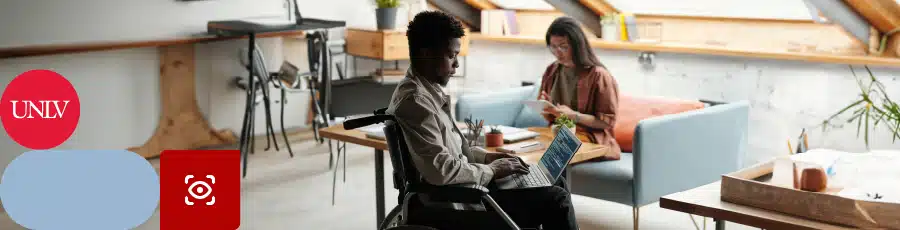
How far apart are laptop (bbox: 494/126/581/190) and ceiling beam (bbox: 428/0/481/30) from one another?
4250mm

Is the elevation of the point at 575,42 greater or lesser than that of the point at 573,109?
greater

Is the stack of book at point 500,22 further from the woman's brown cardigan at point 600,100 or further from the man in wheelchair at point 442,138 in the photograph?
the man in wheelchair at point 442,138

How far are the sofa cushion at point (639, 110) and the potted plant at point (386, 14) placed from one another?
2.15m

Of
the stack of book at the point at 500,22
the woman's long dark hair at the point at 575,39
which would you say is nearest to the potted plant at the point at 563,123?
the woman's long dark hair at the point at 575,39

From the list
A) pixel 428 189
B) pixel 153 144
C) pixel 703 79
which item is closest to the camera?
pixel 428 189

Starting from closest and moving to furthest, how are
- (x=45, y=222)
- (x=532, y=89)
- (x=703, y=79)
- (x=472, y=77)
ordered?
1. (x=45, y=222)
2. (x=532, y=89)
3. (x=703, y=79)
4. (x=472, y=77)

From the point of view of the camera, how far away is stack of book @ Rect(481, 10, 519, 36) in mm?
6734

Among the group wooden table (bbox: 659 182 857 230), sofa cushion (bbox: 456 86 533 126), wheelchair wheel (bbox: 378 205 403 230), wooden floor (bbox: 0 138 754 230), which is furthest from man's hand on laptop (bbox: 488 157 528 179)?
sofa cushion (bbox: 456 86 533 126)

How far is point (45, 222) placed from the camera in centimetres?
436

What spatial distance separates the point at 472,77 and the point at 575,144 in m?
4.48

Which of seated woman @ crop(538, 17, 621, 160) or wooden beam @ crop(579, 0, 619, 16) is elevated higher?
wooden beam @ crop(579, 0, 619, 16)

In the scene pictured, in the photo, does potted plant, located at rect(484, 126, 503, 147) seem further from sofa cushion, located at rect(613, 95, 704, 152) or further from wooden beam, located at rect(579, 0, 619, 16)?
wooden beam, located at rect(579, 0, 619, 16)

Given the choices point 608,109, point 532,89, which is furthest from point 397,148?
point 532,89

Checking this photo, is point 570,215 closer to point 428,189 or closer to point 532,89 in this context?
point 428,189
